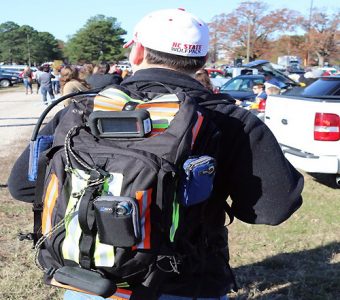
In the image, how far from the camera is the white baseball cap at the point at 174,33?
145cm

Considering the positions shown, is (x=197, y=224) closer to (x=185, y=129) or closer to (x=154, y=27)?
(x=185, y=129)

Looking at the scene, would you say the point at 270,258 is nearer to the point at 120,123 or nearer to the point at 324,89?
the point at 120,123

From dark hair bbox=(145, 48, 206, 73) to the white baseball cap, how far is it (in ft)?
0.07

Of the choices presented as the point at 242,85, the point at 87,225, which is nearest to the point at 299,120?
the point at 87,225

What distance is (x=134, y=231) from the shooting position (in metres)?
1.21

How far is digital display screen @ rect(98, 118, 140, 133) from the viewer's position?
130 cm

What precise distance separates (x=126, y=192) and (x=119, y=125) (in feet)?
0.66

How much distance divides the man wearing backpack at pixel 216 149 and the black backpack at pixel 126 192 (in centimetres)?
7

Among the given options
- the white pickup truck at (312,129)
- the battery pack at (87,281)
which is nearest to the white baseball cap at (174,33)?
the battery pack at (87,281)

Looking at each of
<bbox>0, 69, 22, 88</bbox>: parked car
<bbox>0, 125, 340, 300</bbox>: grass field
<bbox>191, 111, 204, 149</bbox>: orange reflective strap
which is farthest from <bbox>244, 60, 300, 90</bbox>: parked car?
<bbox>0, 69, 22, 88</bbox>: parked car

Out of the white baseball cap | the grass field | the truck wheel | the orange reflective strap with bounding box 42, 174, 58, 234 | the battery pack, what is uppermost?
the white baseball cap

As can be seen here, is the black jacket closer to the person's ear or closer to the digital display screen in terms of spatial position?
the person's ear

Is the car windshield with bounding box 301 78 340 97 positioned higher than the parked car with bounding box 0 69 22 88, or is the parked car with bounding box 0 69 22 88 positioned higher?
the car windshield with bounding box 301 78 340 97

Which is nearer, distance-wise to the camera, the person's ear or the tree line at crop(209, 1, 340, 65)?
the person's ear
